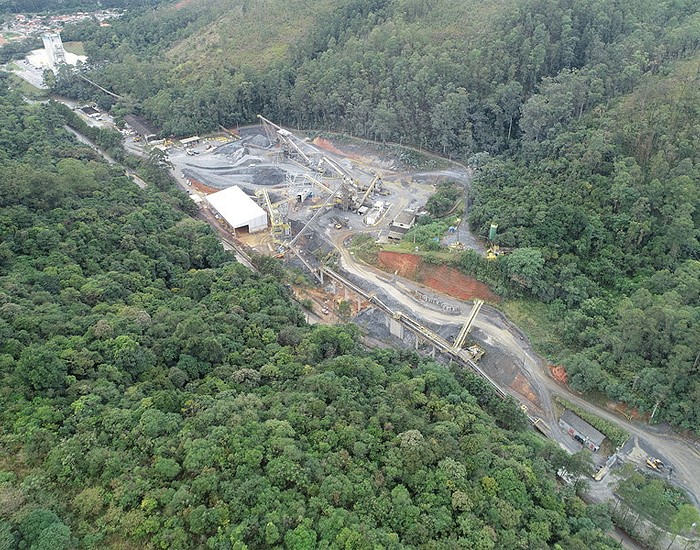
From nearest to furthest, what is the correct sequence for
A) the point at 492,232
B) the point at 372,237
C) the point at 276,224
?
the point at 492,232 → the point at 372,237 → the point at 276,224

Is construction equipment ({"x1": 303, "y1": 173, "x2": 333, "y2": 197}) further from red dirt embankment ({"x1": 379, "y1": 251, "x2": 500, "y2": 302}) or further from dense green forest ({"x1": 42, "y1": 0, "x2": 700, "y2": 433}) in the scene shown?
red dirt embankment ({"x1": 379, "y1": 251, "x2": 500, "y2": 302})

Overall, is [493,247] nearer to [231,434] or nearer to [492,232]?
[492,232]

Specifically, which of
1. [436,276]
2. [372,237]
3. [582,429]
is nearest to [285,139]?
[372,237]

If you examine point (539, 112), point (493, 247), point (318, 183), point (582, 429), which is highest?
point (539, 112)

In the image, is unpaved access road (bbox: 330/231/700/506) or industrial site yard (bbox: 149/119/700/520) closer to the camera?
unpaved access road (bbox: 330/231/700/506)

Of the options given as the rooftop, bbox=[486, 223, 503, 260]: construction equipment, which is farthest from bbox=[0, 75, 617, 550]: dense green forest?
the rooftop

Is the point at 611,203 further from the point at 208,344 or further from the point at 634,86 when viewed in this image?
the point at 208,344
